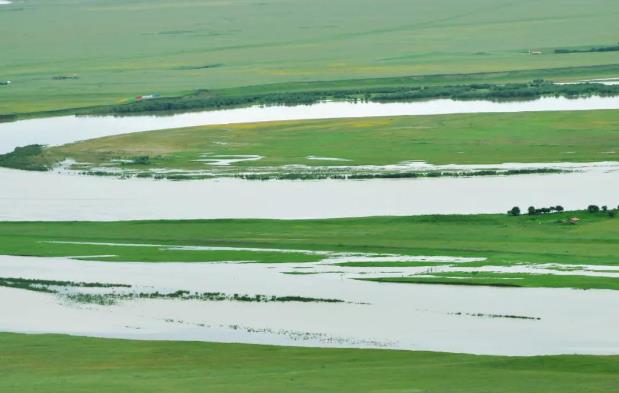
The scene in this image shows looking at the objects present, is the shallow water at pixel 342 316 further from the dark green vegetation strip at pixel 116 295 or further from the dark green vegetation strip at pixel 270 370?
the dark green vegetation strip at pixel 270 370

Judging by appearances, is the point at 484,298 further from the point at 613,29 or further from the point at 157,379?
the point at 613,29

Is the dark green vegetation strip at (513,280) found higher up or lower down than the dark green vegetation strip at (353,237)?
lower down

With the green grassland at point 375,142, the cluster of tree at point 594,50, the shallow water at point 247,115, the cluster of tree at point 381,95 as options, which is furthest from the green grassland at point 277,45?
the green grassland at point 375,142

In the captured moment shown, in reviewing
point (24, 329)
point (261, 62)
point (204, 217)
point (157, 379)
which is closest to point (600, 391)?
point (157, 379)

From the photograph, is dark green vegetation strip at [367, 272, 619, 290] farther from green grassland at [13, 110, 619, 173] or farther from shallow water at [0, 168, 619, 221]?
green grassland at [13, 110, 619, 173]

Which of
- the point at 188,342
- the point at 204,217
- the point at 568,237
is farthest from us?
the point at 204,217

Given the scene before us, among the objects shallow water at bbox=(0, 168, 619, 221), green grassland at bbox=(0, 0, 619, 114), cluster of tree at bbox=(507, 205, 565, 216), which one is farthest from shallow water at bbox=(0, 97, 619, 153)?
cluster of tree at bbox=(507, 205, 565, 216)
